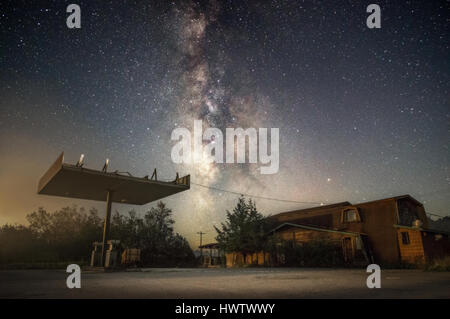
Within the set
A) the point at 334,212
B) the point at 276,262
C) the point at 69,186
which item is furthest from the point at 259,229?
the point at 69,186

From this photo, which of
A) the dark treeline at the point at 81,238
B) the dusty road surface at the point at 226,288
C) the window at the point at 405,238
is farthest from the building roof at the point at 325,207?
the dusty road surface at the point at 226,288

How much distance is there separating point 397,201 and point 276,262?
1253 cm

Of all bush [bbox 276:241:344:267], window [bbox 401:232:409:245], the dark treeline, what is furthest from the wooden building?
the dark treeline

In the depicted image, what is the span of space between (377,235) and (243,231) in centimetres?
1225

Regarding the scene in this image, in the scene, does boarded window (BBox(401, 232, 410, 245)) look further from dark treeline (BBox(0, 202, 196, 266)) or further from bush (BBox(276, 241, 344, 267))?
dark treeline (BBox(0, 202, 196, 266))

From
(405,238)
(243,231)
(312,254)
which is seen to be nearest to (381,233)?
(405,238)

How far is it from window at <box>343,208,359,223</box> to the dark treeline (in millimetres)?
19040

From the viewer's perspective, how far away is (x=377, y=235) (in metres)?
26.3

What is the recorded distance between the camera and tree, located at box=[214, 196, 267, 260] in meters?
27.0

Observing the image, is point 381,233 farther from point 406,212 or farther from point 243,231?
point 243,231

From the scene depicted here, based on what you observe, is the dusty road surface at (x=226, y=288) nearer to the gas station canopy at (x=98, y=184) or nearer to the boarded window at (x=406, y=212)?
the gas station canopy at (x=98, y=184)

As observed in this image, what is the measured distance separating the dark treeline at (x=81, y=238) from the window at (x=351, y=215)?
19.0 meters

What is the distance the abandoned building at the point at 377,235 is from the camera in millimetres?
23406

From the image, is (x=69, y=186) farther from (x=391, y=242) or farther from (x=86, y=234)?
(x=391, y=242)
